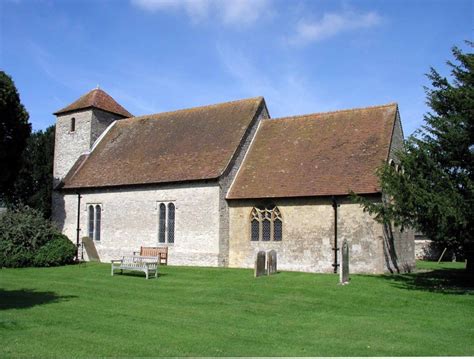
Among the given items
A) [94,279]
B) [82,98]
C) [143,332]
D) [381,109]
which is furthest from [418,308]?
[82,98]

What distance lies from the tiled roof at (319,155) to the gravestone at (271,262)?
3194 mm

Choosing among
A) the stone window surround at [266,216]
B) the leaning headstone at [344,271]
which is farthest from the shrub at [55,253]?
the leaning headstone at [344,271]

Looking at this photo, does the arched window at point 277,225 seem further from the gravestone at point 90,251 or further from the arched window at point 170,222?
the gravestone at point 90,251

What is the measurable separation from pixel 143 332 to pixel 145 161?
19.0 meters

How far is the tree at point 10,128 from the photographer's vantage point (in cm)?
2645

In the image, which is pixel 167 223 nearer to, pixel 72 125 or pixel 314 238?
pixel 314 238

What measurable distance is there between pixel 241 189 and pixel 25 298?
1238 cm

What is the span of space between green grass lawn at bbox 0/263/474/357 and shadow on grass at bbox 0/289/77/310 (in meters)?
0.03

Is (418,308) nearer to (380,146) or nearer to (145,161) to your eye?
(380,146)

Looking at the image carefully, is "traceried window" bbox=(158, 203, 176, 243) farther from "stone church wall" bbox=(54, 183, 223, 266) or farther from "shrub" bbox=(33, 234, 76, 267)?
"shrub" bbox=(33, 234, 76, 267)

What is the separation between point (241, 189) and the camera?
79.9 feet

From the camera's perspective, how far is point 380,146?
73.8 ft

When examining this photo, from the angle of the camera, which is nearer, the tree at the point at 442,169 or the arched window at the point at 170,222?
the tree at the point at 442,169

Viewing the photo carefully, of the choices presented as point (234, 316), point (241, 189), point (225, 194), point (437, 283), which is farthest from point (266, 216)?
point (234, 316)
